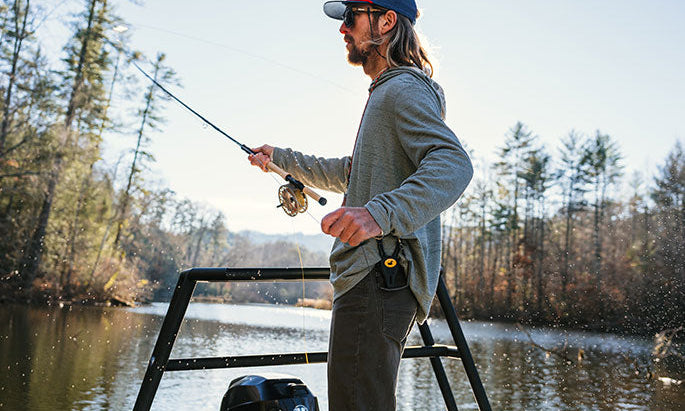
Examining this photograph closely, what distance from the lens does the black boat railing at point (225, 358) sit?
1.33m

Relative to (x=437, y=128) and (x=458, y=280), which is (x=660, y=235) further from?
(x=437, y=128)

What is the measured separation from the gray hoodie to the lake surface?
2.74m

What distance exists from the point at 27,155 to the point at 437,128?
18108 mm

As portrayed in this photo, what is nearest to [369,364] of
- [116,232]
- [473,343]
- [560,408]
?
[560,408]

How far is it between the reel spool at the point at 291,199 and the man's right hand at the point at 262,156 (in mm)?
218

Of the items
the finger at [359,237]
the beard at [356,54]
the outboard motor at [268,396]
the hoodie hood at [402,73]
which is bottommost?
the outboard motor at [268,396]

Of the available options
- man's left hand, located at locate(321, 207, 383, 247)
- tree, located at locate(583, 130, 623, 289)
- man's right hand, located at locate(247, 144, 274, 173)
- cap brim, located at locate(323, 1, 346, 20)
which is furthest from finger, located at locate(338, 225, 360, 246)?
tree, located at locate(583, 130, 623, 289)

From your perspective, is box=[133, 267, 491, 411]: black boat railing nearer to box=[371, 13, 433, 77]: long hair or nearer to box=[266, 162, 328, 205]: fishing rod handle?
box=[266, 162, 328, 205]: fishing rod handle

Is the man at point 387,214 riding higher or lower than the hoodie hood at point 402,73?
lower

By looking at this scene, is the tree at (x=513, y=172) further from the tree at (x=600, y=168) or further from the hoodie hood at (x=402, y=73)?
the hoodie hood at (x=402, y=73)

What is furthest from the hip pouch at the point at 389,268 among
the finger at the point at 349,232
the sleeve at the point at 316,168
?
the sleeve at the point at 316,168

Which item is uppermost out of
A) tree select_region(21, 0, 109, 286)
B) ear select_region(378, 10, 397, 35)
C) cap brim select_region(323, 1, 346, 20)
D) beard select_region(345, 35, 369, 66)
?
tree select_region(21, 0, 109, 286)

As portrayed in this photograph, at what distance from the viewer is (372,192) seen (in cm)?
137

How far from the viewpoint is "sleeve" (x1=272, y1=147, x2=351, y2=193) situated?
1916mm
